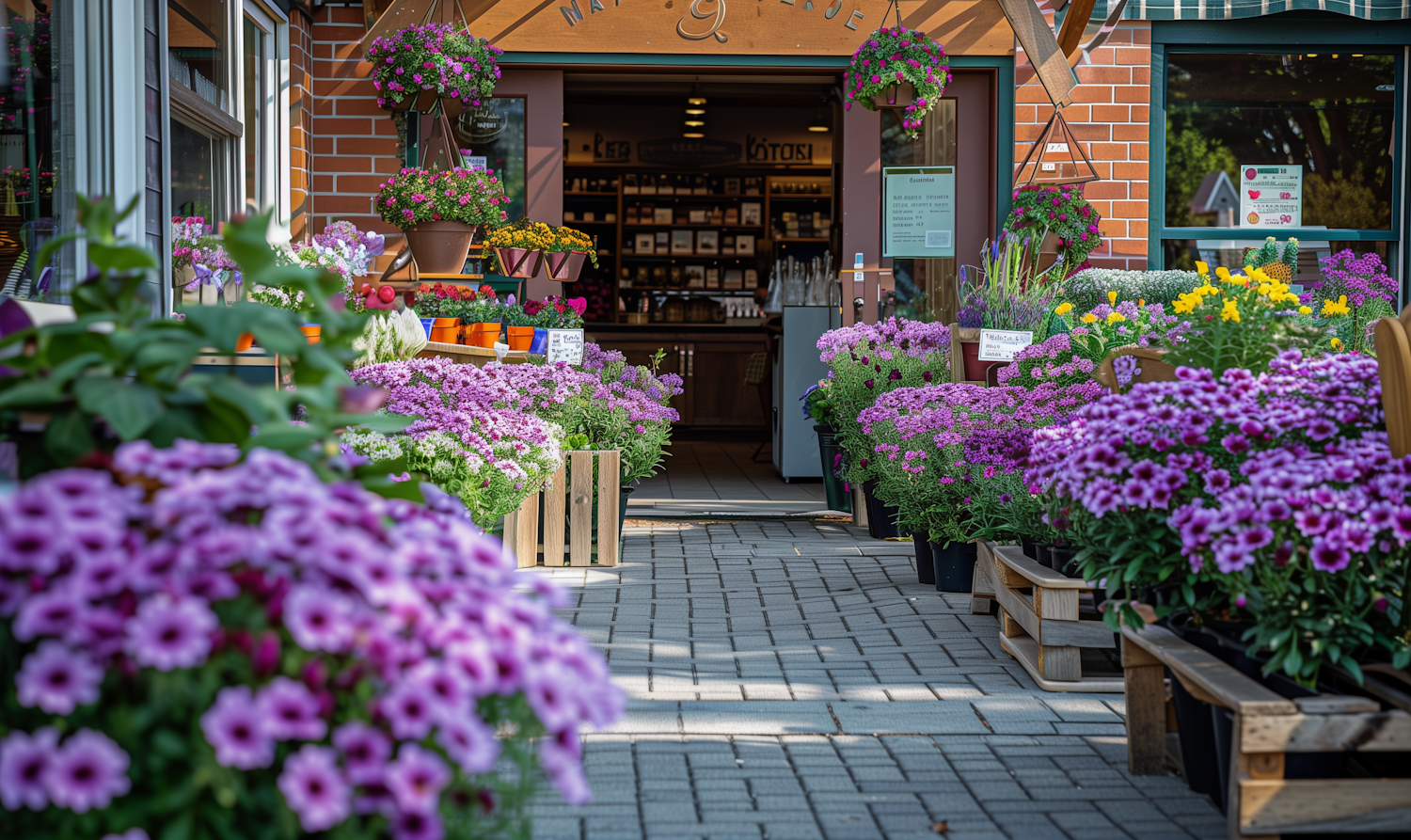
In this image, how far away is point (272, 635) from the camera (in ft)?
3.27

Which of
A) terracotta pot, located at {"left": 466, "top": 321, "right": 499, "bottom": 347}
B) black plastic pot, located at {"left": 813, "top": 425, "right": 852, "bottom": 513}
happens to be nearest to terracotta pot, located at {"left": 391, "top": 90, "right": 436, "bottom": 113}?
terracotta pot, located at {"left": 466, "top": 321, "right": 499, "bottom": 347}

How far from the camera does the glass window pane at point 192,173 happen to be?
435 centimetres

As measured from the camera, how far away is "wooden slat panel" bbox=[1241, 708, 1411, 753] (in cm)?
182

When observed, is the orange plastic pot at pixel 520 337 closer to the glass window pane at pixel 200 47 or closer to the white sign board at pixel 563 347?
the white sign board at pixel 563 347

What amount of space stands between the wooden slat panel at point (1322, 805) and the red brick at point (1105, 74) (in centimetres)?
492

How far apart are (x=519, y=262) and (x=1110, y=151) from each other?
10.1 feet

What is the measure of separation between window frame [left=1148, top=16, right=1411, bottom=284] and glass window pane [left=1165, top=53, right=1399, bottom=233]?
40 mm

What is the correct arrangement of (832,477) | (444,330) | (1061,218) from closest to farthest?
(444,330) → (1061,218) → (832,477)

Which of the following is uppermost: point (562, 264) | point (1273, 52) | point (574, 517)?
point (1273, 52)

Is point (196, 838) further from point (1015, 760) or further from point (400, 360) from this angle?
point (400, 360)

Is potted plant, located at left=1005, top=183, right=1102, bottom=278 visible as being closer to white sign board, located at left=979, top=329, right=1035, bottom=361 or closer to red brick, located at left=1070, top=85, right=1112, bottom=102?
red brick, located at left=1070, top=85, right=1112, bottom=102

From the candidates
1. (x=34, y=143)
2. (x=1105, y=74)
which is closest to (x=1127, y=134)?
(x=1105, y=74)

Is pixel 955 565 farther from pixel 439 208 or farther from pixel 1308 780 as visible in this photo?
pixel 439 208

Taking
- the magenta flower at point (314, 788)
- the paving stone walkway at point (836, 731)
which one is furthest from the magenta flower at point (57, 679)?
the paving stone walkway at point (836, 731)
